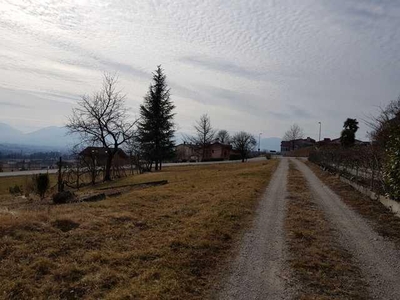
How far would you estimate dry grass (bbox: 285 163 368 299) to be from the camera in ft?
14.7

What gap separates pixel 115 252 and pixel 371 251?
14.6 feet

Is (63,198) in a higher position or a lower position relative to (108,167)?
lower

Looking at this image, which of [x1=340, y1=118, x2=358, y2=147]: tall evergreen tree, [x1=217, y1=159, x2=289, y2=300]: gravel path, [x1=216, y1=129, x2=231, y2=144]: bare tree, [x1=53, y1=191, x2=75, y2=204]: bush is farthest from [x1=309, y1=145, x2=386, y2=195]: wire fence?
[x1=216, y1=129, x2=231, y2=144]: bare tree

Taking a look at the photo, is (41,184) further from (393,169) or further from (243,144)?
(243,144)

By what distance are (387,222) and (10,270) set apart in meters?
8.19

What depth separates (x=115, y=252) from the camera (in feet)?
18.6

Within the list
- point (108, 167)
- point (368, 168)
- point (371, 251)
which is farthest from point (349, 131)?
point (371, 251)

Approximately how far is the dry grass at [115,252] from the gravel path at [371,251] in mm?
2133

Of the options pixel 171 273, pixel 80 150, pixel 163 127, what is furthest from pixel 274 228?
pixel 163 127

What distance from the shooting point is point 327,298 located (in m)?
4.23

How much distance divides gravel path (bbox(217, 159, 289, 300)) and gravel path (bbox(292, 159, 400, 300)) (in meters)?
1.20

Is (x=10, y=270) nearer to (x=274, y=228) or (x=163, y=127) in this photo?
(x=274, y=228)

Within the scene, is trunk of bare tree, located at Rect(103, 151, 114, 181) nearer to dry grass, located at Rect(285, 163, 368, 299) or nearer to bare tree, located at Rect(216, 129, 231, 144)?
dry grass, located at Rect(285, 163, 368, 299)

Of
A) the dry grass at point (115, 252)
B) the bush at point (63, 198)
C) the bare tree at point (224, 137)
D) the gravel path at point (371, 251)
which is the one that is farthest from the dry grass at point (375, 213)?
the bare tree at point (224, 137)
